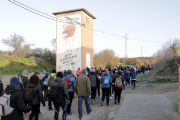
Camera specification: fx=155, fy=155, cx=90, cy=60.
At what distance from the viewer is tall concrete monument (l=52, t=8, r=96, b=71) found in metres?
32.3

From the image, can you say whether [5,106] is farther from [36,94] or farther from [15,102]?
[36,94]

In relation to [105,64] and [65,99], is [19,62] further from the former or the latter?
[65,99]

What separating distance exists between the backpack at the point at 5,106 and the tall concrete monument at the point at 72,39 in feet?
93.7

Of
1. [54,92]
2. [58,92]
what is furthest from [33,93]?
[58,92]

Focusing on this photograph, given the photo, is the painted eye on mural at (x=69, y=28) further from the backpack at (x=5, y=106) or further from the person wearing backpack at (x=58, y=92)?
the backpack at (x=5, y=106)

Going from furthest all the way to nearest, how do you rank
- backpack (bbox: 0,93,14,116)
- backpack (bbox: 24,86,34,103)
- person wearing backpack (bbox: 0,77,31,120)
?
backpack (bbox: 24,86,34,103)
person wearing backpack (bbox: 0,77,31,120)
backpack (bbox: 0,93,14,116)

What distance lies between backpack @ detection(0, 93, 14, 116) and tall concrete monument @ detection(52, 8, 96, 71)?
93.7ft

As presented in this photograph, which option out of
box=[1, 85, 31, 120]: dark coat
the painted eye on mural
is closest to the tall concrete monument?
the painted eye on mural

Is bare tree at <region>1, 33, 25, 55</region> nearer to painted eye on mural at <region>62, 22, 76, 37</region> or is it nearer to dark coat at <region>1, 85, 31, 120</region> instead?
painted eye on mural at <region>62, 22, 76, 37</region>

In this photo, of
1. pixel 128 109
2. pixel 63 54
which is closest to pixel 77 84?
pixel 128 109

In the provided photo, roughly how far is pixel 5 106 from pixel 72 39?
98.9ft

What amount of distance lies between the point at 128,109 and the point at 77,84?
2.57 meters

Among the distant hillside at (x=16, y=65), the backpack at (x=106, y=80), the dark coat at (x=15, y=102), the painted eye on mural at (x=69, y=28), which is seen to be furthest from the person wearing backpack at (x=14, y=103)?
the painted eye on mural at (x=69, y=28)

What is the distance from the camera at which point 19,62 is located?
104 ft
